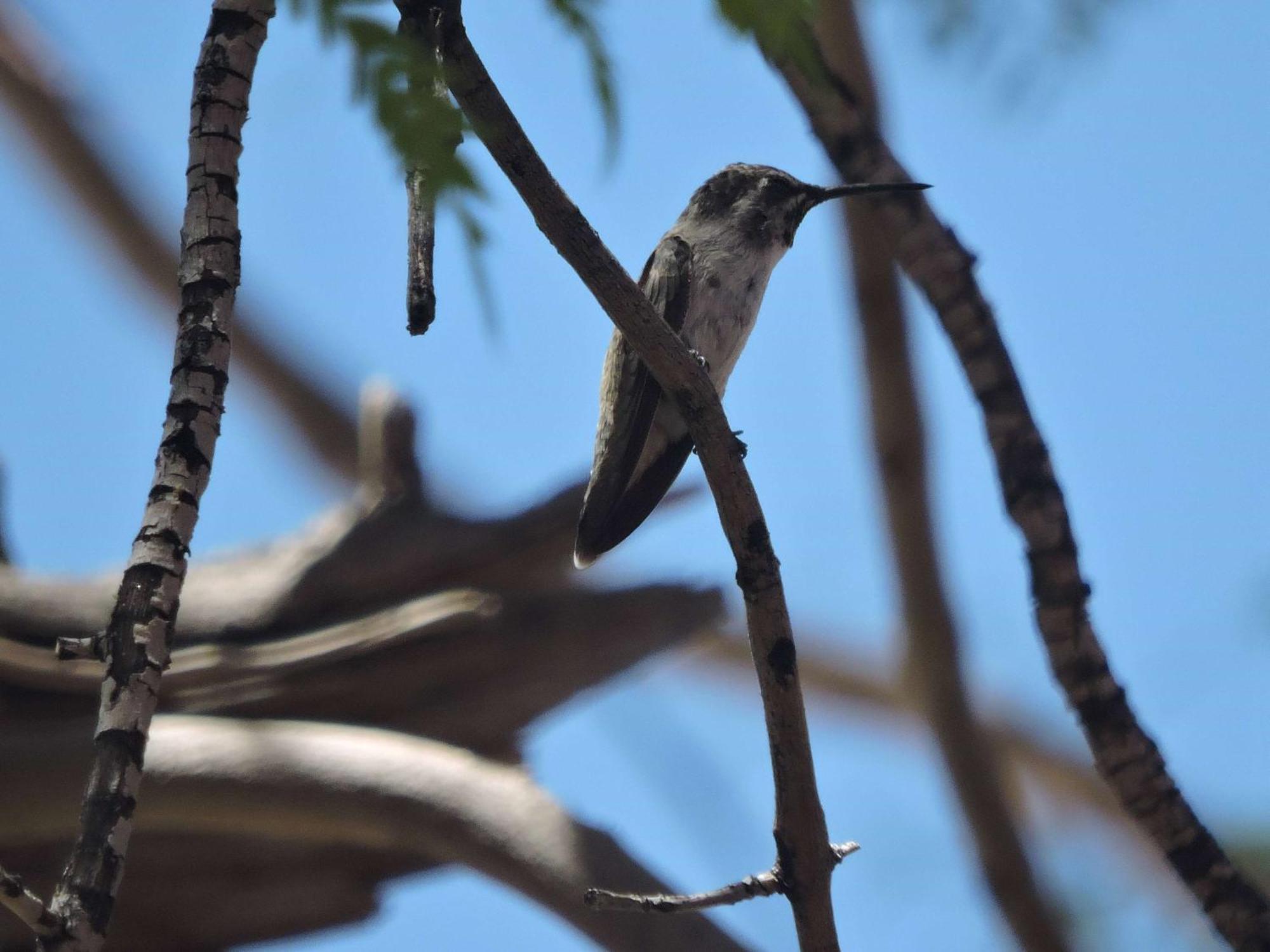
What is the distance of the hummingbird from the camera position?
12.0ft

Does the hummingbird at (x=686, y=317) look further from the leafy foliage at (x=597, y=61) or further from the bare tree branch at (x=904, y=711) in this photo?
the bare tree branch at (x=904, y=711)

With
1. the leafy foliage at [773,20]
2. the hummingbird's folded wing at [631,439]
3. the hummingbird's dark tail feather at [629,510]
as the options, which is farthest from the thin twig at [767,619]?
the hummingbird's dark tail feather at [629,510]

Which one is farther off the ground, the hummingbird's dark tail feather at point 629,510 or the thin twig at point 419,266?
the hummingbird's dark tail feather at point 629,510

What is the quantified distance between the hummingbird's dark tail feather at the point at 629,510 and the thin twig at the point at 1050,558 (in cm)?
90

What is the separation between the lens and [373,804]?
12.7 feet

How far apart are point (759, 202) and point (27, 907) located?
3270 millimetres

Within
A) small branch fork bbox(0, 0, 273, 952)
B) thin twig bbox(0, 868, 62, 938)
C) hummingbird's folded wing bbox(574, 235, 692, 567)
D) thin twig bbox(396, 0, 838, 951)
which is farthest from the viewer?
hummingbird's folded wing bbox(574, 235, 692, 567)

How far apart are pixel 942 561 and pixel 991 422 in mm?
2163

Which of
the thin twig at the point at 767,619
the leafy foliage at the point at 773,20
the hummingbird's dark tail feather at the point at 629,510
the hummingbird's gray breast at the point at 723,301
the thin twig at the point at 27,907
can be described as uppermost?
the hummingbird's gray breast at the point at 723,301

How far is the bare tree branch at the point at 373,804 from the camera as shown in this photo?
Answer: 11.9 ft

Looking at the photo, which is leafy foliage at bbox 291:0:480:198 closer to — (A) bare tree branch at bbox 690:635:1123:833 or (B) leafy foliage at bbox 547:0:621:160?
(B) leafy foliage at bbox 547:0:621:160

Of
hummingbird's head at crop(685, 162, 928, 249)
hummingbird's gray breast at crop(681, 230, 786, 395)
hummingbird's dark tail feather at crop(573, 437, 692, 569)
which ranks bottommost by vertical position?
hummingbird's dark tail feather at crop(573, 437, 692, 569)

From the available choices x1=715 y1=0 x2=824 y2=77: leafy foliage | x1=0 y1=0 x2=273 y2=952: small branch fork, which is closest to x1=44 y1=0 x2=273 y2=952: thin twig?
x1=0 y1=0 x2=273 y2=952: small branch fork

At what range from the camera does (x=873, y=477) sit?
593cm
